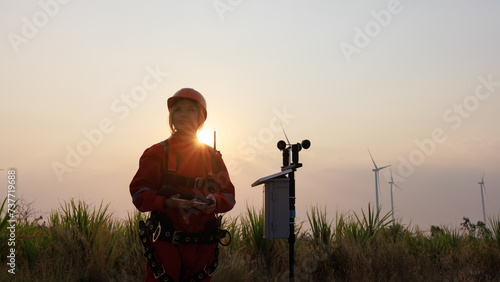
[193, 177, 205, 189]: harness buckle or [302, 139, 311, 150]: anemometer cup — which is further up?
[302, 139, 311, 150]: anemometer cup

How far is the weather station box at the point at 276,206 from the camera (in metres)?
7.47

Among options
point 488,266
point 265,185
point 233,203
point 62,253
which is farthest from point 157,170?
point 488,266

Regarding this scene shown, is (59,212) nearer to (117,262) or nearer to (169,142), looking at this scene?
(117,262)

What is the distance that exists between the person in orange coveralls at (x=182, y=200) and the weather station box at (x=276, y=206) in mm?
3700

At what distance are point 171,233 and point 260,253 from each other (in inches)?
243

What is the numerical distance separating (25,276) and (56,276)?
0.51m

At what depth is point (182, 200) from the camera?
3.40 meters

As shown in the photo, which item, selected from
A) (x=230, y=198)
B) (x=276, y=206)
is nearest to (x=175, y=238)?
(x=230, y=198)

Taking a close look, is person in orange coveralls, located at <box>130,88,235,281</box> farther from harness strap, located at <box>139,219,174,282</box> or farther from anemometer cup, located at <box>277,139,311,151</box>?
anemometer cup, located at <box>277,139,311,151</box>

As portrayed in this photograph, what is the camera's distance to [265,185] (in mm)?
7758

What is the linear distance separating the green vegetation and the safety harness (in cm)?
400

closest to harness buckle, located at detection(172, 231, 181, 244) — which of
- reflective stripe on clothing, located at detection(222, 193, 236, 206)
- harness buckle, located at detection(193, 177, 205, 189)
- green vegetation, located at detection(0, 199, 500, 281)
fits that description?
harness buckle, located at detection(193, 177, 205, 189)

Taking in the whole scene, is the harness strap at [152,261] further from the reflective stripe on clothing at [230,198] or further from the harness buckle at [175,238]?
the reflective stripe on clothing at [230,198]

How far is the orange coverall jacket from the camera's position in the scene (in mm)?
3471
